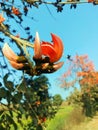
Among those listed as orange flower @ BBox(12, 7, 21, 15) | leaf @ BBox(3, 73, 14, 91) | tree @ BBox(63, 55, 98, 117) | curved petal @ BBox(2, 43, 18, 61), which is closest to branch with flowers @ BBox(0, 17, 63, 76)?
curved petal @ BBox(2, 43, 18, 61)

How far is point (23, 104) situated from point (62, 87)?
38334mm

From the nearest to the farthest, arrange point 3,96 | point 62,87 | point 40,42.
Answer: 1. point 40,42
2. point 3,96
3. point 62,87

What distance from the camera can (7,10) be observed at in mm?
4297

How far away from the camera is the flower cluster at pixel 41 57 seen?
1.78m

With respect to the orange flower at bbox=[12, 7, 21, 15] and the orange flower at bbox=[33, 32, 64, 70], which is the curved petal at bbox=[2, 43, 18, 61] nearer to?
the orange flower at bbox=[33, 32, 64, 70]

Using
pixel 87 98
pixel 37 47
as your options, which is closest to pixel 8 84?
pixel 37 47

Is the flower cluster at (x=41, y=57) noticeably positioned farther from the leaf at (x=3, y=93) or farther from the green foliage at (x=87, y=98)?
the green foliage at (x=87, y=98)

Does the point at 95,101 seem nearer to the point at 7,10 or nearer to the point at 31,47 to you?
the point at 7,10

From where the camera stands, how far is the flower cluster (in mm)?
1777

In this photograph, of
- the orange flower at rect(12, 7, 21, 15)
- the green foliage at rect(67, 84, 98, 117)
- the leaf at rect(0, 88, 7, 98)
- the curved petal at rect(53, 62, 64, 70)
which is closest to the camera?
the curved petal at rect(53, 62, 64, 70)

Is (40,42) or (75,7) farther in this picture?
(75,7)

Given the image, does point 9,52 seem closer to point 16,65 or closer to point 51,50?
point 16,65

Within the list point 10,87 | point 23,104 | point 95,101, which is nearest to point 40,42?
point 10,87

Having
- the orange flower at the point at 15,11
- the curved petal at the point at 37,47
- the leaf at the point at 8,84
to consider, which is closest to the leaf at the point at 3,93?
the leaf at the point at 8,84
